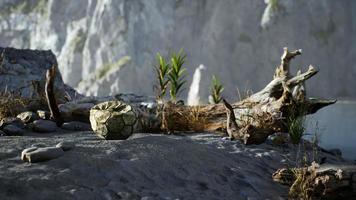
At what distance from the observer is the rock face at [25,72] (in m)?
10.8

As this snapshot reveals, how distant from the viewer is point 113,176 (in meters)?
4.50

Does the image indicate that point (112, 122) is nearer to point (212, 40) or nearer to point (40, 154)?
point (40, 154)

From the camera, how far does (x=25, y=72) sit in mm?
12156

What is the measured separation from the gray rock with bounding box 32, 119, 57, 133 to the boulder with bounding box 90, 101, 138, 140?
4.29ft

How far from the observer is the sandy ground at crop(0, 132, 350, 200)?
13.4ft

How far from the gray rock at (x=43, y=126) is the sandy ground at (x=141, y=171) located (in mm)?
1004

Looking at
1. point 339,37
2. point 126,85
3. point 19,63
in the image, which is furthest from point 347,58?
point 19,63

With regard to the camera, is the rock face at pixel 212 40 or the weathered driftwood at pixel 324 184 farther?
the rock face at pixel 212 40

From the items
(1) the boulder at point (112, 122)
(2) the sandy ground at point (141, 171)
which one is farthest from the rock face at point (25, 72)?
(2) the sandy ground at point (141, 171)

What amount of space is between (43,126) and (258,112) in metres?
4.19

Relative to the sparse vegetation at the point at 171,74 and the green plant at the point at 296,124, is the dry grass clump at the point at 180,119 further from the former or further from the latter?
the green plant at the point at 296,124

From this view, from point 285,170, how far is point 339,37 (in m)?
68.0

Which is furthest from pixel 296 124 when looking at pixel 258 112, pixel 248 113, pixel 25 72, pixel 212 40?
pixel 212 40

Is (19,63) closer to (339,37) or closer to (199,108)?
(199,108)
